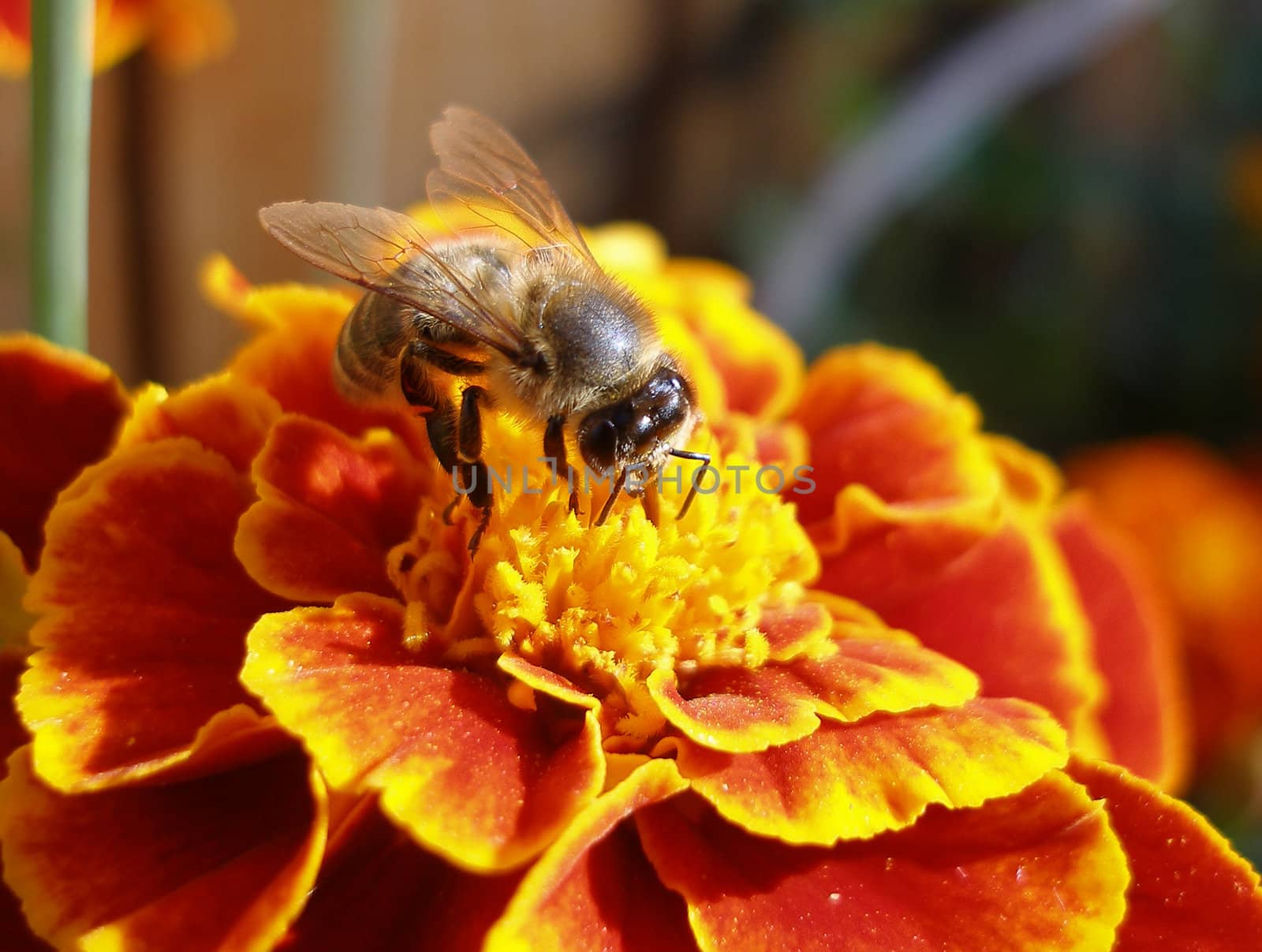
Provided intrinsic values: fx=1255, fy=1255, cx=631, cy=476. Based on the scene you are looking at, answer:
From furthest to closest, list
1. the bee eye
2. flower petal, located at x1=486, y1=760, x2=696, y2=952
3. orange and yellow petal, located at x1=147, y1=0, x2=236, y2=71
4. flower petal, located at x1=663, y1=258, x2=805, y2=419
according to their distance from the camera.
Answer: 1. orange and yellow petal, located at x1=147, y1=0, x2=236, y2=71
2. flower petal, located at x1=663, y1=258, x2=805, y2=419
3. the bee eye
4. flower petal, located at x1=486, y1=760, x2=696, y2=952

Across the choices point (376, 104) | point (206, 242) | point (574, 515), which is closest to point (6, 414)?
point (574, 515)

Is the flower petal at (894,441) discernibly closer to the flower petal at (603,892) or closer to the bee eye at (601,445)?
the bee eye at (601,445)

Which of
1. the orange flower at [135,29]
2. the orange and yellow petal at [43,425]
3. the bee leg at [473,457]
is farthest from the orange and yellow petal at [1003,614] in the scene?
the orange flower at [135,29]

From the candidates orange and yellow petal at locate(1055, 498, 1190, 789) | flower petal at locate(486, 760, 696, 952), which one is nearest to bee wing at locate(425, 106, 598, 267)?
flower petal at locate(486, 760, 696, 952)

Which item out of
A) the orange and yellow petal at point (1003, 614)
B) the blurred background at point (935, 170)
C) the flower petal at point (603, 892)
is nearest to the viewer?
the flower petal at point (603, 892)

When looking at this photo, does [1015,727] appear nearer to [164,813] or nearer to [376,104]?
[164,813]

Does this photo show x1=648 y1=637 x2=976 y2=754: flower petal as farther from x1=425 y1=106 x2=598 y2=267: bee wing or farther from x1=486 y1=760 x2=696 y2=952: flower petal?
x1=425 y1=106 x2=598 y2=267: bee wing
